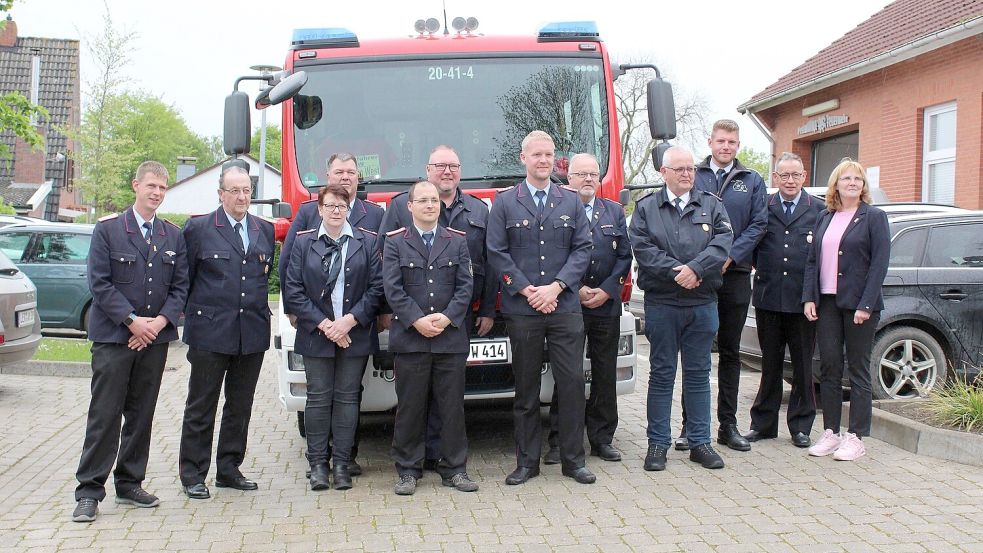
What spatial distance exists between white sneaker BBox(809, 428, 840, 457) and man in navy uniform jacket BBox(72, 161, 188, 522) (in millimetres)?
4341

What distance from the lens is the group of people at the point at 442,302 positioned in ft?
18.7

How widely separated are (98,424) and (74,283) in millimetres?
9413

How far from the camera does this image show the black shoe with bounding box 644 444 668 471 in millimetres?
6441

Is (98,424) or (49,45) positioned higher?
(49,45)

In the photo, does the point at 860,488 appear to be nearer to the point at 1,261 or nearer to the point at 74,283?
the point at 1,261

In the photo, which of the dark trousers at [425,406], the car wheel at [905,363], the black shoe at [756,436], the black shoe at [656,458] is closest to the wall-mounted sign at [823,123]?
the car wheel at [905,363]

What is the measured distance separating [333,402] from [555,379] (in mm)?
1430

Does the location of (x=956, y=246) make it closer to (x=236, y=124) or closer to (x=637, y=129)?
(x=236, y=124)

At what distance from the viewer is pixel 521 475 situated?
620 centimetres

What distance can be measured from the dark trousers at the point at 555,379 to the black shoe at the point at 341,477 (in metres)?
1.09

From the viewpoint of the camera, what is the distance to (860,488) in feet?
19.5

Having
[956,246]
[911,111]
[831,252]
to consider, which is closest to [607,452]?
[831,252]

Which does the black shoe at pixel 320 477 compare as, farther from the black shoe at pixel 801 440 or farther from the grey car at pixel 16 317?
the grey car at pixel 16 317

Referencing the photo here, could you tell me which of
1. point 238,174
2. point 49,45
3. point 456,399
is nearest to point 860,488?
point 456,399
